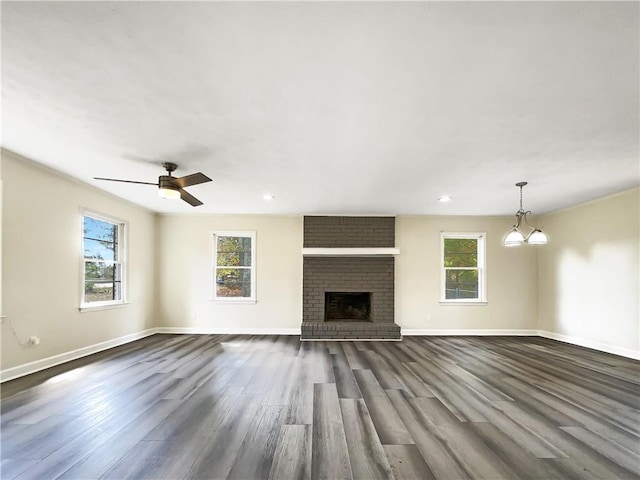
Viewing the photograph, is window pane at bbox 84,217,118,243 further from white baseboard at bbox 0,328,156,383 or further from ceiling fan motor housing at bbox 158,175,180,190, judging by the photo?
ceiling fan motor housing at bbox 158,175,180,190

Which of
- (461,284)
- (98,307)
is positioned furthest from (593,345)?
(98,307)

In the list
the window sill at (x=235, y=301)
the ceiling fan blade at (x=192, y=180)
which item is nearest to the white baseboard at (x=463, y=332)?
the window sill at (x=235, y=301)

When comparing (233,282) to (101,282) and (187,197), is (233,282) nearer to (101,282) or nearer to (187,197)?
(101,282)

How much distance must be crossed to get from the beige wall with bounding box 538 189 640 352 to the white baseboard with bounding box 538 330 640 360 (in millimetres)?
38

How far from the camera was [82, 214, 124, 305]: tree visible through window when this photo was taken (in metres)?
4.66

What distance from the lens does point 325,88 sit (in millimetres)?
2043

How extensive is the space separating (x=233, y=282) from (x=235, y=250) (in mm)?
687

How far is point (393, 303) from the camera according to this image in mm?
6289

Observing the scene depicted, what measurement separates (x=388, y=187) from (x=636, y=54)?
282cm

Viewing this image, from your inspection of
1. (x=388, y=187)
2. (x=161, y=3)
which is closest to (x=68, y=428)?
(x=161, y=3)

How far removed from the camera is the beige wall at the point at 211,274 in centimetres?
634

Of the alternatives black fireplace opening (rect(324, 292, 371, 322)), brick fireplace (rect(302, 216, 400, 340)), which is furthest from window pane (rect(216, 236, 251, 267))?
black fireplace opening (rect(324, 292, 371, 322))

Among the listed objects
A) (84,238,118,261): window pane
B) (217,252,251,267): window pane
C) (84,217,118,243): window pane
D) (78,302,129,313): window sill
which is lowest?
(78,302,129,313): window sill

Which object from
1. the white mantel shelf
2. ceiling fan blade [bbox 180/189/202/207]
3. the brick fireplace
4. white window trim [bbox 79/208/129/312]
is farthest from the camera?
the brick fireplace
